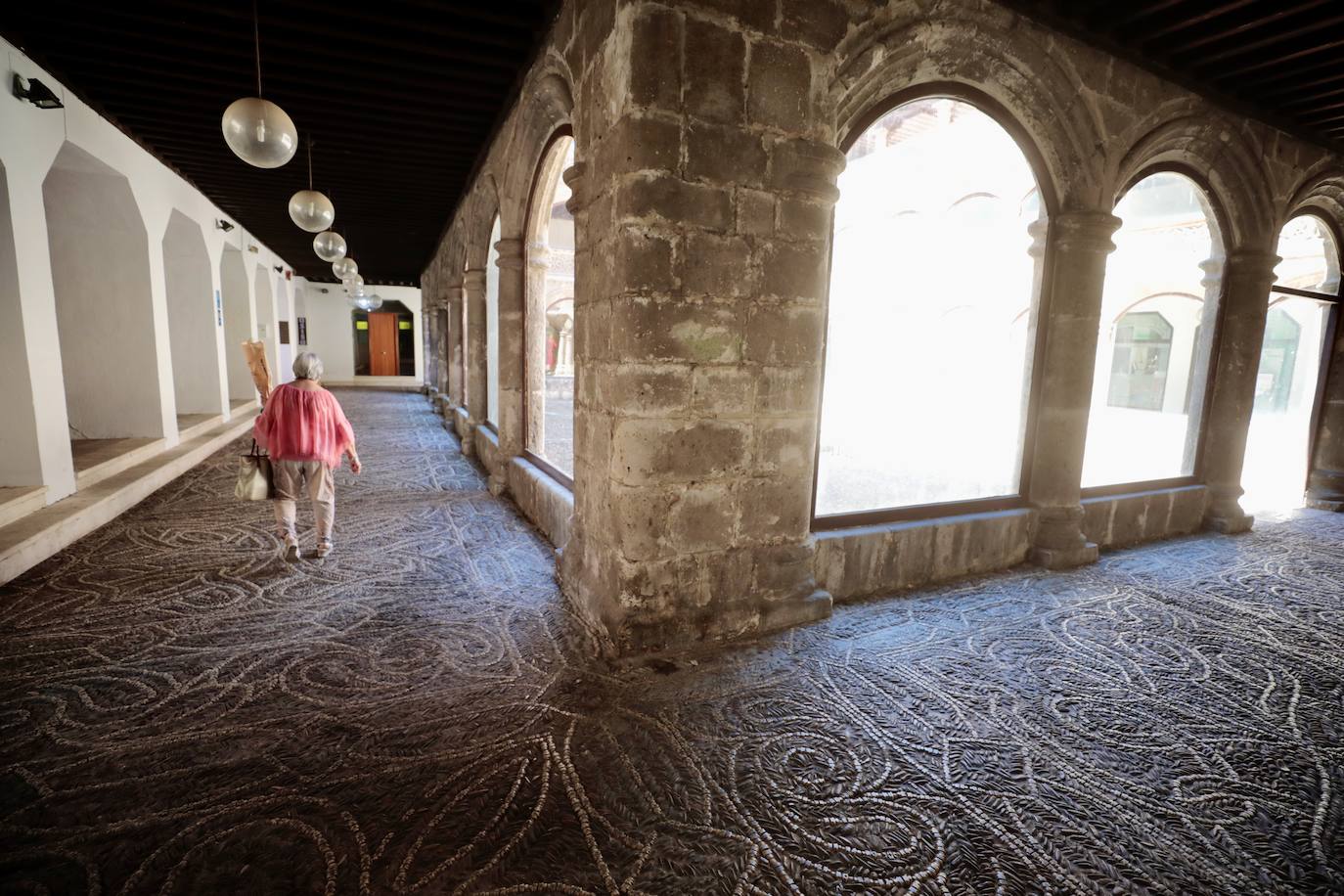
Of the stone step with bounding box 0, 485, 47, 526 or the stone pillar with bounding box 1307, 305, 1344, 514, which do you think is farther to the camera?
the stone pillar with bounding box 1307, 305, 1344, 514

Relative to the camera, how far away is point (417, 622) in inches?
121

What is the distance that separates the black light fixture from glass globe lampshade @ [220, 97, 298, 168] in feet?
6.60

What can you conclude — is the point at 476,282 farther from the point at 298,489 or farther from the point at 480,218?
the point at 298,489

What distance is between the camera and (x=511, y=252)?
538 cm

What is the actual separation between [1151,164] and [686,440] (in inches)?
171

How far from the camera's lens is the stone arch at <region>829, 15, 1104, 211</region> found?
3049mm

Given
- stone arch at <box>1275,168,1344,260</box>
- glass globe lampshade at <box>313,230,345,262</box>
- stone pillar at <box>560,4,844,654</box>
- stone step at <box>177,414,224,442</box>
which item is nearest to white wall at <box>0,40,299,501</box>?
glass globe lampshade at <box>313,230,345,262</box>

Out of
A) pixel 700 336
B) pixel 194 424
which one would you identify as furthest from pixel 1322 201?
pixel 194 424

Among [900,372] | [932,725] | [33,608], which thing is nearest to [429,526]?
[33,608]

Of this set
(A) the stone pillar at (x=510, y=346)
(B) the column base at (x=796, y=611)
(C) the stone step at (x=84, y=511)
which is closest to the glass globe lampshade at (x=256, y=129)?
(A) the stone pillar at (x=510, y=346)

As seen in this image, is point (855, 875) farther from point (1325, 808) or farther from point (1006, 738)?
point (1325, 808)

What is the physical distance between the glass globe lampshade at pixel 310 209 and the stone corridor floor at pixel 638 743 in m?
3.18

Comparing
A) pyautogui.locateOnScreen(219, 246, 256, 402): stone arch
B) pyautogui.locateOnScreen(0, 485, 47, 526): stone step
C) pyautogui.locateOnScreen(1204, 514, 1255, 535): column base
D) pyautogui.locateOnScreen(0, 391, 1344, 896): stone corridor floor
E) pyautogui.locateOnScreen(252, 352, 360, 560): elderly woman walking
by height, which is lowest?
pyautogui.locateOnScreen(0, 391, 1344, 896): stone corridor floor

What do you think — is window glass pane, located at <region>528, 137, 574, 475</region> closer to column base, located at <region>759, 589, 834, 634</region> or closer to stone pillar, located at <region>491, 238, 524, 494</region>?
stone pillar, located at <region>491, 238, 524, 494</region>
